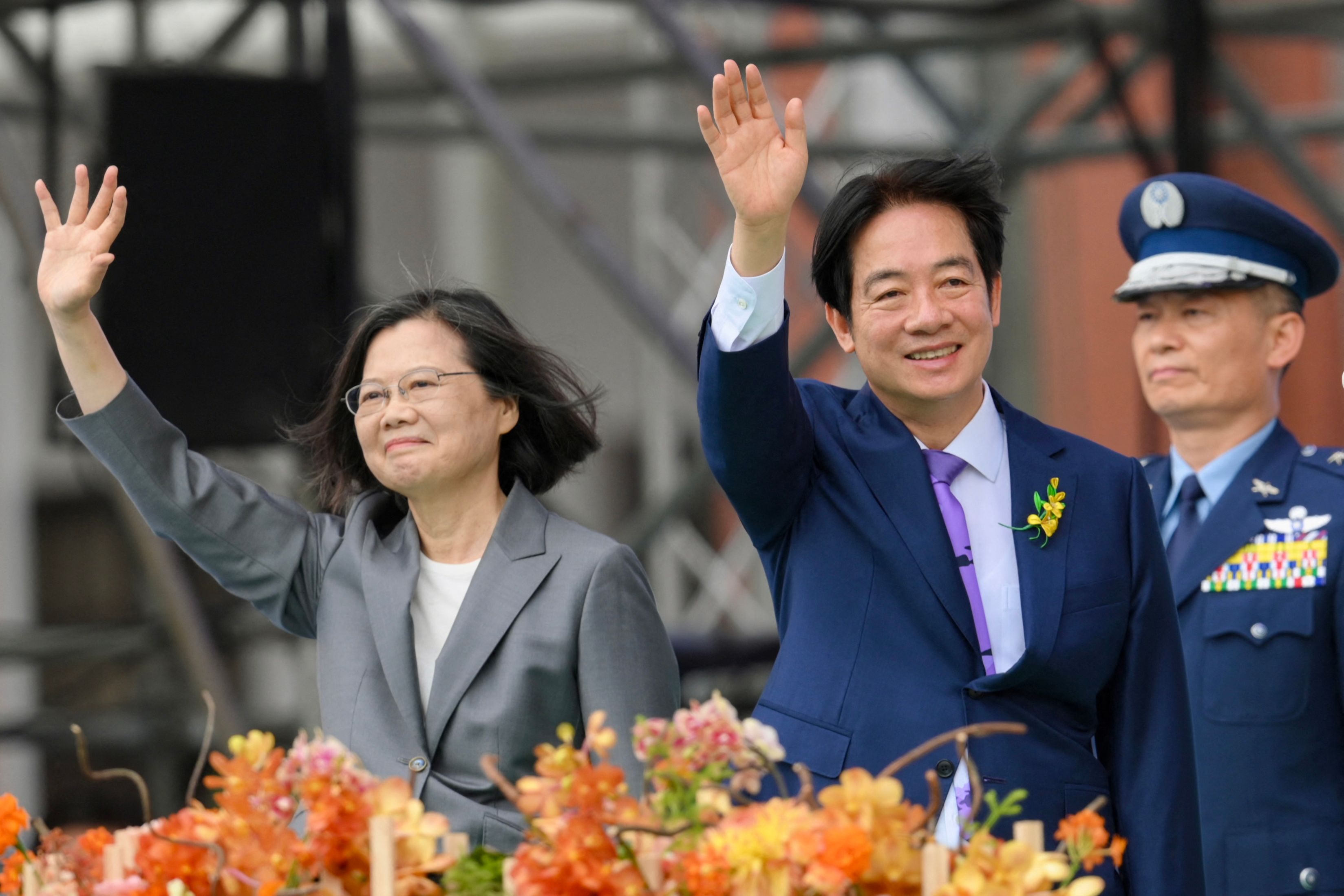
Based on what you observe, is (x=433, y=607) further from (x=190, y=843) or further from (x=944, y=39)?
(x=944, y=39)

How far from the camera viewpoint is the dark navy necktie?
2.68 m

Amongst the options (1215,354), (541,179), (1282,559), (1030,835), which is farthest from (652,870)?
(541,179)

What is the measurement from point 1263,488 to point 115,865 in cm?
179

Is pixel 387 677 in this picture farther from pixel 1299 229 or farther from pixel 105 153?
pixel 105 153

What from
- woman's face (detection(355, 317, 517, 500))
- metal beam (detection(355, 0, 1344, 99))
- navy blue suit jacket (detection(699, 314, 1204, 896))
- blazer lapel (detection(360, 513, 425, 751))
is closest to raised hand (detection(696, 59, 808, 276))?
navy blue suit jacket (detection(699, 314, 1204, 896))

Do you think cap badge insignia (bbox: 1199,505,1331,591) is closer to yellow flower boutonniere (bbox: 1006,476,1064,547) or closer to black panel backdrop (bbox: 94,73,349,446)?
yellow flower boutonniere (bbox: 1006,476,1064,547)

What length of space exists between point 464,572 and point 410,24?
2941 mm

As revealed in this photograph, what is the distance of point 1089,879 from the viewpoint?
4.29ft

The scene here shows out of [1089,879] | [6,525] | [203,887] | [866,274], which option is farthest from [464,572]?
[6,525]

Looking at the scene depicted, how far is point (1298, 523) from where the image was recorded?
257 centimetres

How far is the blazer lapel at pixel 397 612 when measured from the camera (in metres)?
→ 2.03

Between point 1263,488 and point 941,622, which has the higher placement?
point 1263,488

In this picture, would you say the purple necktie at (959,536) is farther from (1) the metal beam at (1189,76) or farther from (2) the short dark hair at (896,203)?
(1) the metal beam at (1189,76)

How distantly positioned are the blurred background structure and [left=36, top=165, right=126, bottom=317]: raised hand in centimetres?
45
